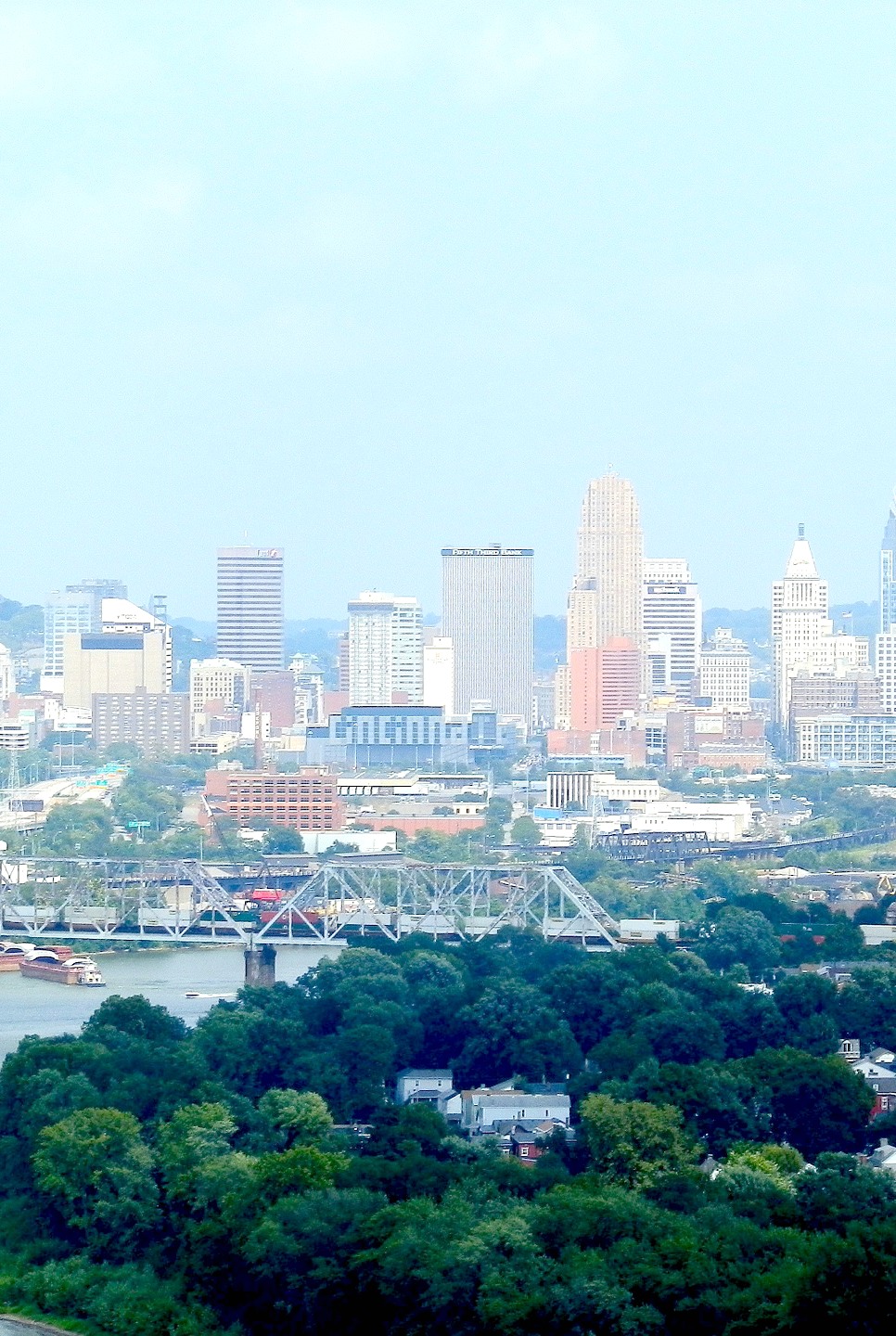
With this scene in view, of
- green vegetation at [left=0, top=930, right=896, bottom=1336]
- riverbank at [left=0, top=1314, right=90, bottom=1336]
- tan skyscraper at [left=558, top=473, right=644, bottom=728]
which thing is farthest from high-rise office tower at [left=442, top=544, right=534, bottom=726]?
riverbank at [left=0, top=1314, right=90, bottom=1336]

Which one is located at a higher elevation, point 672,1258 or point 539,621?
point 539,621

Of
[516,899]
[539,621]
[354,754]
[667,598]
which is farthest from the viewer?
[539,621]

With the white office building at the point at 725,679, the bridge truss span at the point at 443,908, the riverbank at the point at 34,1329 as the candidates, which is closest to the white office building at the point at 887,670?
the white office building at the point at 725,679

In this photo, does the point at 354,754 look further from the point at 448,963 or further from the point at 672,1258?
the point at 672,1258

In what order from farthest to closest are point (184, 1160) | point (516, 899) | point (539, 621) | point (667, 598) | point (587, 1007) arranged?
point (539, 621) < point (667, 598) < point (516, 899) < point (587, 1007) < point (184, 1160)

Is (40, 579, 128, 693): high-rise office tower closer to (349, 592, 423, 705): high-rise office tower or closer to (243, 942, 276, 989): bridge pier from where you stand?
(349, 592, 423, 705): high-rise office tower

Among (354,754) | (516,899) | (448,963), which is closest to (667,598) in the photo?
(354,754)

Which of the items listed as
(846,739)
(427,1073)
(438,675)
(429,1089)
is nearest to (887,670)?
(846,739)
